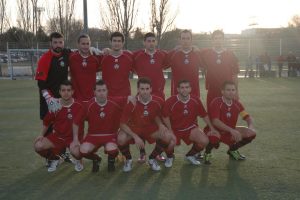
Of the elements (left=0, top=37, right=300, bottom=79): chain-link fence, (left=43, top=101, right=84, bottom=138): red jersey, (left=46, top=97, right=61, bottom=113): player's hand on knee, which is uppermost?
(left=0, top=37, right=300, bottom=79): chain-link fence

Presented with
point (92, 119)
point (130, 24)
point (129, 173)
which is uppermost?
point (130, 24)

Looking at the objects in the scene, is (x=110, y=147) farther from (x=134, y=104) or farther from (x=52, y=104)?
(x=52, y=104)

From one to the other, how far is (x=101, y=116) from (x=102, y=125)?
12 cm

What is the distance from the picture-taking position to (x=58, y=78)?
550 cm

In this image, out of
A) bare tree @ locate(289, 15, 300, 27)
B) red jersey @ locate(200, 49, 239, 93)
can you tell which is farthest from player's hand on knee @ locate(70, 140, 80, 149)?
bare tree @ locate(289, 15, 300, 27)

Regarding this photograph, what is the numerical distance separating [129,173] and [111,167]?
255mm

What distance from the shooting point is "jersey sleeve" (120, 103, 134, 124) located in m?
5.08

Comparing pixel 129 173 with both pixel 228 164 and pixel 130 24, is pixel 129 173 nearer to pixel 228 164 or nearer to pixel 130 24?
pixel 228 164

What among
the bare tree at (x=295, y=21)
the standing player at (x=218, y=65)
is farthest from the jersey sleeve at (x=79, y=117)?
the bare tree at (x=295, y=21)

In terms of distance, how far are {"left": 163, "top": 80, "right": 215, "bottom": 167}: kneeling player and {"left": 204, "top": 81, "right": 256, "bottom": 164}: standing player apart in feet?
0.42

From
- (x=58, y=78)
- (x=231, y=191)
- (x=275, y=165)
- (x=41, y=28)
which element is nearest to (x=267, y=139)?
(x=275, y=165)

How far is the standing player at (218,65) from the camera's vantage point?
5.84m

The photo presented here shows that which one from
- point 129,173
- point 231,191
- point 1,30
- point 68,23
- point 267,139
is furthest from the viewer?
point 1,30

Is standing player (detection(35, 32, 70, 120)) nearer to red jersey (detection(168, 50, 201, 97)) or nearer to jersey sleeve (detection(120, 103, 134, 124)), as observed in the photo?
jersey sleeve (detection(120, 103, 134, 124))
